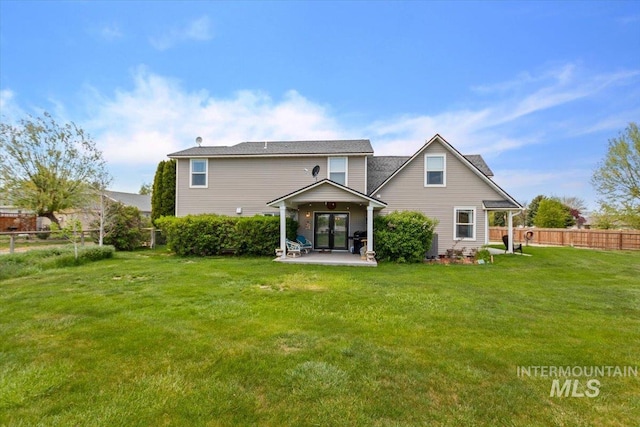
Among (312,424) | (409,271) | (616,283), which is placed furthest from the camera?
(409,271)

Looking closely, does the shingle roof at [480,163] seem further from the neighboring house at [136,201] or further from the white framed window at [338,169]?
the neighboring house at [136,201]

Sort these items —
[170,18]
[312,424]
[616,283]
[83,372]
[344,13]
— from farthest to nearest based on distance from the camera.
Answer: [344,13] < [170,18] < [616,283] < [83,372] < [312,424]

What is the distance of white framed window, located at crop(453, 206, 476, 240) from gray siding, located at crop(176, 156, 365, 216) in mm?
5405

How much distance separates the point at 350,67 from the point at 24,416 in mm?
18199

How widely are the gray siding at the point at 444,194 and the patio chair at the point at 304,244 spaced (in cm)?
409

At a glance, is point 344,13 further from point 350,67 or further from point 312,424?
point 312,424

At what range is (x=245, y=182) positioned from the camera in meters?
15.4

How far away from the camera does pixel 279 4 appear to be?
1369cm

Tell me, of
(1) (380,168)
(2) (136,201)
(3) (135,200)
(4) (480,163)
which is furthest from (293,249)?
(3) (135,200)

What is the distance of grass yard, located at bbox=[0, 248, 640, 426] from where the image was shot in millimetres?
2611

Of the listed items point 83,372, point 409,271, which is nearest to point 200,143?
point 409,271

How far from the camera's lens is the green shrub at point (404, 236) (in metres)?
11.8

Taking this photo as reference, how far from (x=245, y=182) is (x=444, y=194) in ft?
33.4

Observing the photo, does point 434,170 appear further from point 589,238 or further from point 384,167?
point 589,238
